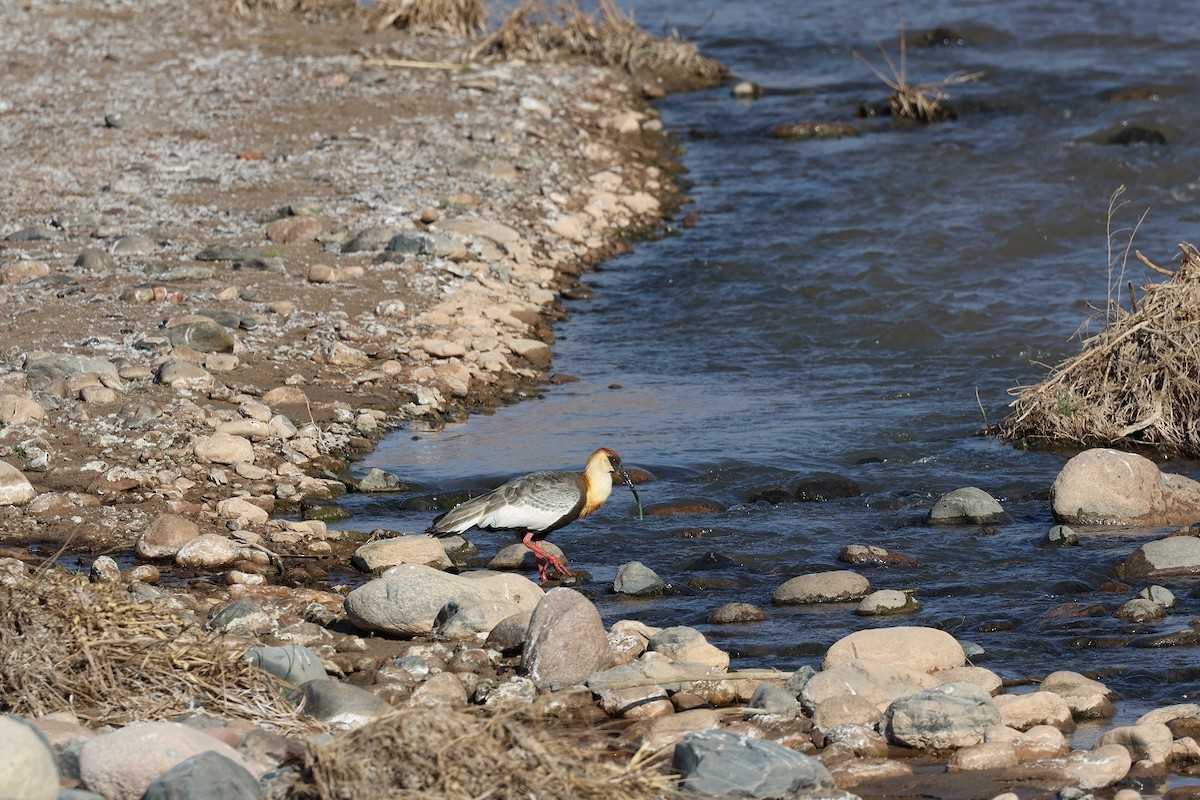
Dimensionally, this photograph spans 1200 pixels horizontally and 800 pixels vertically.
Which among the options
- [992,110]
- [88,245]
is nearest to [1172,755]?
[88,245]

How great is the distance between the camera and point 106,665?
502cm

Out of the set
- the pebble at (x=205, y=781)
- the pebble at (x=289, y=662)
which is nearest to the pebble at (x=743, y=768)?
the pebble at (x=205, y=781)

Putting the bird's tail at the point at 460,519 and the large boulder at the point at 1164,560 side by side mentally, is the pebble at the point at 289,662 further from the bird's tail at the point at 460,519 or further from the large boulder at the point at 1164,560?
the large boulder at the point at 1164,560

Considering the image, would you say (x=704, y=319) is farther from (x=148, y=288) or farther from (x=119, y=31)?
(x=119, y=31)

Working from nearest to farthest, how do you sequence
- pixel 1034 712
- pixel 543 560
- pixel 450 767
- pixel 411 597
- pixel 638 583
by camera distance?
pixel 450 767
pixel 1034 712
pixel 411 597
pixel 638 583
pixel 543 560

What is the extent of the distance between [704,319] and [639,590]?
17.4 ft

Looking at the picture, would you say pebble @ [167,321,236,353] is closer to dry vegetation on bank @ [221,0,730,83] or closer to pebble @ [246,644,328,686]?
pebble @ [246,644,328,686]

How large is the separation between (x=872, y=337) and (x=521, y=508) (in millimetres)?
5179

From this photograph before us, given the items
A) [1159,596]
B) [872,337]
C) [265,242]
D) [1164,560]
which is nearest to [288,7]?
[265,242]

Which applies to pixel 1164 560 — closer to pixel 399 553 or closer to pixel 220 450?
pixel 399 553

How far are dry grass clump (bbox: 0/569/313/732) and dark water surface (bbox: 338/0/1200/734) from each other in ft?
6.73

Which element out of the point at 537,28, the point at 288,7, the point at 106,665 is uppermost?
the point at 288,7

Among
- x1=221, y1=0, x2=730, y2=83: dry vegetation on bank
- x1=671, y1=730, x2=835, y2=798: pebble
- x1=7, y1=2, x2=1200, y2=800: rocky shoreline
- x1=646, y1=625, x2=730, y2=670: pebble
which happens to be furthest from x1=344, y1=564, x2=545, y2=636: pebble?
x1=221, y1=0, x2=730, y2=83: dry vegetation on bank

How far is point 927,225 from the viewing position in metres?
14.0
